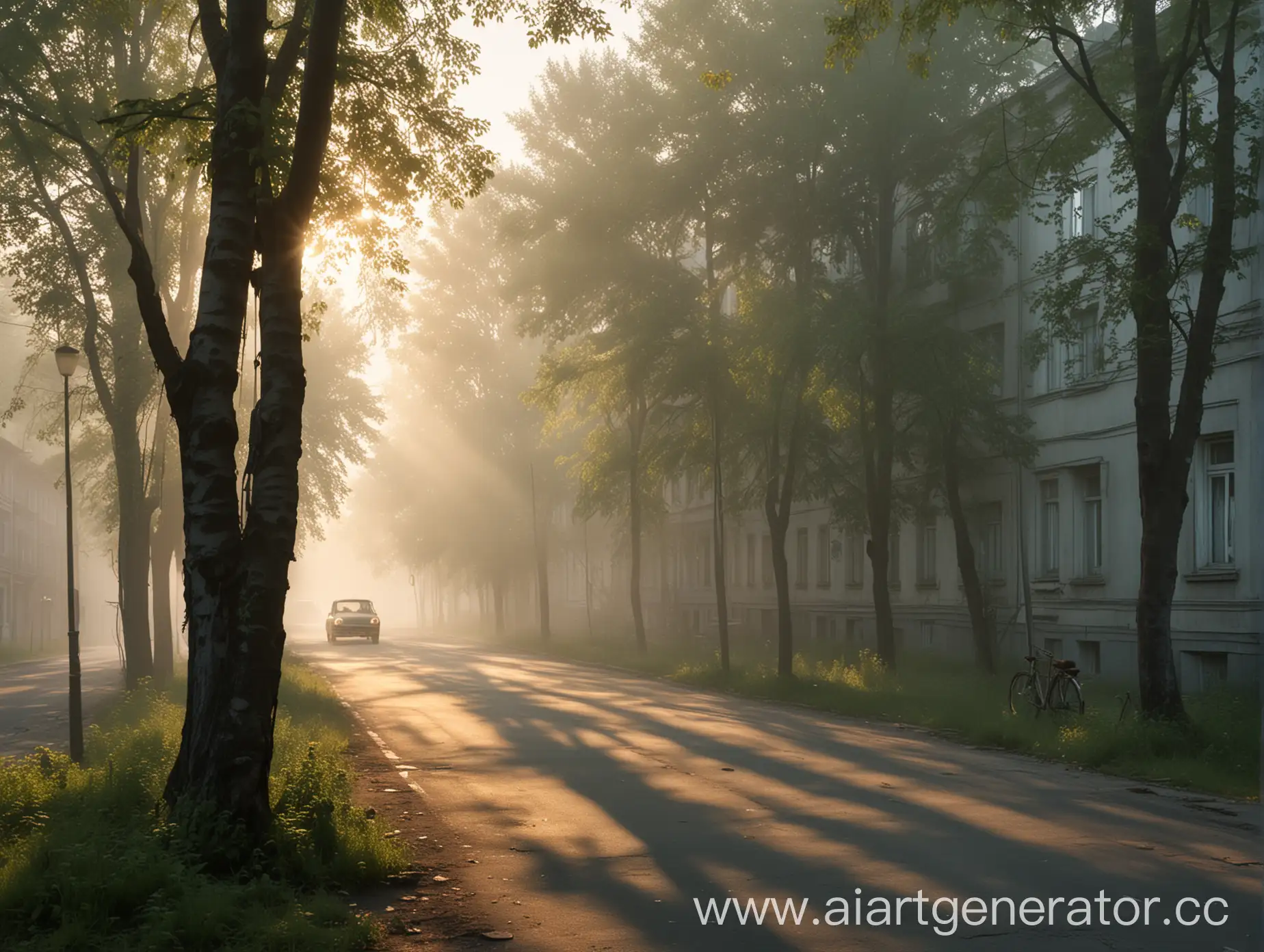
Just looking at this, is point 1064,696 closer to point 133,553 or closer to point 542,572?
point 133,553

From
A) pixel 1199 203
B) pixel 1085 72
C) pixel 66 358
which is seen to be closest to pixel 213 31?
pixel 66 358

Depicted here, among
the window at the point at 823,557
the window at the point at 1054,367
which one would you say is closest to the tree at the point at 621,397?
the window at the point at 823,557

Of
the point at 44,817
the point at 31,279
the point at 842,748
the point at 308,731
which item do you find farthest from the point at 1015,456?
the point at 44,817

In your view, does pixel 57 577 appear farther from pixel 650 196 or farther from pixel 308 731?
pixel 308 731

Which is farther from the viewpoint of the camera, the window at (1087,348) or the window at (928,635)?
the window at (928,635)

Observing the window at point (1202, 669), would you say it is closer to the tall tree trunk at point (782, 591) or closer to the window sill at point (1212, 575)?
the window sill at point (1212, 575)

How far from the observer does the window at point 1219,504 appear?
2381 centimetres

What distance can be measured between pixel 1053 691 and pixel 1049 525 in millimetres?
12556

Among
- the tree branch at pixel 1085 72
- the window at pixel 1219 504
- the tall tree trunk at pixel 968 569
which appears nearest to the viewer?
the tree branch at pixel 1085 72

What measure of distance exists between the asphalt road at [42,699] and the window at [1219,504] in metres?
18.8

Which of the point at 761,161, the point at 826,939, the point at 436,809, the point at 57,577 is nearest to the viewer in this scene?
the point at 826,939

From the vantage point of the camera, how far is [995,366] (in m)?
30.2

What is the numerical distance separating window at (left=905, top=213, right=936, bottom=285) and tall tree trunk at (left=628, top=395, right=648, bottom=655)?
7.67 meters

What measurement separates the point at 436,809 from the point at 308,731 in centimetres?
535
